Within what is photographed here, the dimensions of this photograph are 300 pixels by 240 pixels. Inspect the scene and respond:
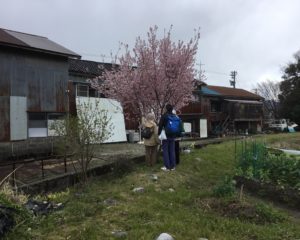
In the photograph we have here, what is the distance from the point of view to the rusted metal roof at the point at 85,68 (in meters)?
23.5

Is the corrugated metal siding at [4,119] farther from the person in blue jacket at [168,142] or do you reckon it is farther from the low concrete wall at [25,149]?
the person in blue jacket at [168,142]

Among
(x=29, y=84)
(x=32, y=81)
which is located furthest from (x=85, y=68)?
(x=29, y=84)

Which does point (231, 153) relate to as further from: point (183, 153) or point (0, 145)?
point (0, 145)

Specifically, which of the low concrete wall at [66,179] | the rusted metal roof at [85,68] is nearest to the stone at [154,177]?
the low concrete wall at [66,179]

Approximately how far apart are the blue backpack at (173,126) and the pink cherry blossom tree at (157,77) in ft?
7.76

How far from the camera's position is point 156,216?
5.96 metres

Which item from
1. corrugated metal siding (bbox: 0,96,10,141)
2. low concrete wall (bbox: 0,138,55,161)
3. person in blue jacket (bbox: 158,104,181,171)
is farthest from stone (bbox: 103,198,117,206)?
corrugated metal siding (bbox: 0,96,10,141)

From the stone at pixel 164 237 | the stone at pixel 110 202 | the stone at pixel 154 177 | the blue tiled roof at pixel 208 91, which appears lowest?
the stone at pixel 164 237

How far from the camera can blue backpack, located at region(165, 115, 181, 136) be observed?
9938 mm

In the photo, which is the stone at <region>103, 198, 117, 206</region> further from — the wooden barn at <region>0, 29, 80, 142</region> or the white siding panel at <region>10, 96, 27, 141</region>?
the white siding panel at <region>10, 96, 27, 141</region>

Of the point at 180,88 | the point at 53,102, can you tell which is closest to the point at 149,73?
the point at 180,88

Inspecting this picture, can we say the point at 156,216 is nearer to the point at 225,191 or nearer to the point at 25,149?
the point at 225,191

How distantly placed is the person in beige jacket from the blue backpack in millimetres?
665

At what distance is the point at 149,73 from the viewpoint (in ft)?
39.9
